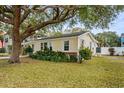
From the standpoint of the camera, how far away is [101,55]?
1092 cm

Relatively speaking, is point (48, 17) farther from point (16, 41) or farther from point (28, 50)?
point (28, 50)

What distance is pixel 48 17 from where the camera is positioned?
10.9 metres

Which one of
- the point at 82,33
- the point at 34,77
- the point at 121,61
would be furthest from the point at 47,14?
the point at 34,77

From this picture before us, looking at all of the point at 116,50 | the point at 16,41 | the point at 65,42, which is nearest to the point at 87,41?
the point at 65,42

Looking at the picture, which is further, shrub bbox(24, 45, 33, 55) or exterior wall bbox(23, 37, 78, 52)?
exterior wall bbox(23, 37, 78, 52)

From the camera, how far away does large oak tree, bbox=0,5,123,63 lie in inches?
344

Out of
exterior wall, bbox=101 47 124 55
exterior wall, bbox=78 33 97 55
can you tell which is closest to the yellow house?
exterior wall, bbox=78 33 97 55

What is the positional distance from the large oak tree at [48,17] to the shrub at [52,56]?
1137 millimetres

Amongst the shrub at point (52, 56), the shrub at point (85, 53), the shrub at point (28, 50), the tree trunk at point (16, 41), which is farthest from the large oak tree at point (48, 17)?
the shrub at point (85, 53)

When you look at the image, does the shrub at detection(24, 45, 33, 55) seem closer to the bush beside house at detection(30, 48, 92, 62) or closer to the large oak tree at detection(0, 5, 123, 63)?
the bush beside house at detection(30, 48, 92, 62)

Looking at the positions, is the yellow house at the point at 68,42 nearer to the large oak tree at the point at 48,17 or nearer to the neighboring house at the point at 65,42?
the neighboring house at the point at 65,42

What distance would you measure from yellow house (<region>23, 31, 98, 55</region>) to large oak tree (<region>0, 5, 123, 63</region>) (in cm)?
108
